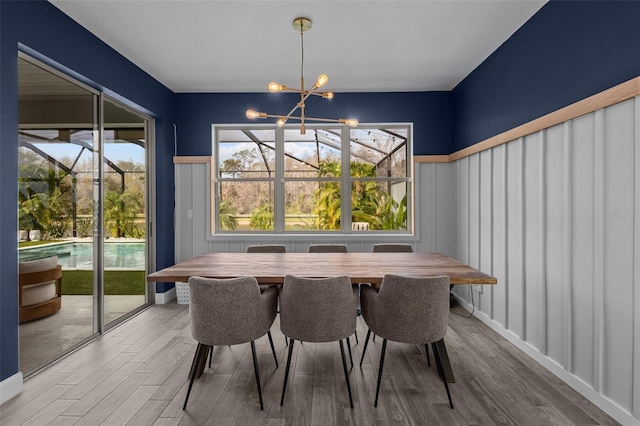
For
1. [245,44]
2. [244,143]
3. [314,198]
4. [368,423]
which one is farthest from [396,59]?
[368,423]

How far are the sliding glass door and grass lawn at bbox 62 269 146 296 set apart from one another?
1cm

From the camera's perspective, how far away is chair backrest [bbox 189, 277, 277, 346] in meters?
2.09

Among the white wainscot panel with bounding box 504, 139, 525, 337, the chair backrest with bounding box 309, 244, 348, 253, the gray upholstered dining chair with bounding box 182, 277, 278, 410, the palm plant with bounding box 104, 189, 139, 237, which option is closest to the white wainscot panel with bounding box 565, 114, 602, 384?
the white wainscot panel with bounding box 504, 139, 525, 337

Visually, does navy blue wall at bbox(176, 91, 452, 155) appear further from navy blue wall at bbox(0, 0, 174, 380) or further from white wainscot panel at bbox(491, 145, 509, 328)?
navy blue wall at bbox(0, 0, 174, 380)

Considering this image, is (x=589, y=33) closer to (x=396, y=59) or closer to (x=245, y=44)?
(x=396, y=59)

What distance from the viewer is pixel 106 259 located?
351 cm

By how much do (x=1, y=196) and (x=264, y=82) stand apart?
2980mm

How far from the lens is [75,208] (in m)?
3.10

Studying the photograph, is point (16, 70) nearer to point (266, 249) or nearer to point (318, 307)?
point (266, 249)

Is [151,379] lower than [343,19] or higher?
lower

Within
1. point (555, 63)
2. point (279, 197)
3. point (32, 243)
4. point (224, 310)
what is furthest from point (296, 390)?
point (555, 63)

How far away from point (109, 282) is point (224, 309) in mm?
2262

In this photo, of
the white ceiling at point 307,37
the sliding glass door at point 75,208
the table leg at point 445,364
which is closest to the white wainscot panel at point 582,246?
the table leg at point 445,364

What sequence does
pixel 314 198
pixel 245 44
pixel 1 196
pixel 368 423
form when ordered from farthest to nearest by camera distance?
pixel 314 198 < pixel 245 44 < pixel 1 196 < pixel 368 423
